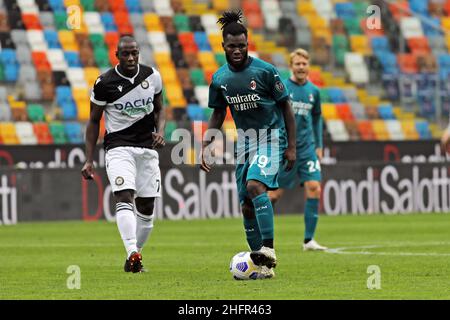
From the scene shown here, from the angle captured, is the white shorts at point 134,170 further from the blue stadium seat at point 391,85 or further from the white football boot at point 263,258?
the blue stadium seat at point 391,85

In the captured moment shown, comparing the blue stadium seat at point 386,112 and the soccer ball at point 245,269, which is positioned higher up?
the blue stadium seat at point 386,112

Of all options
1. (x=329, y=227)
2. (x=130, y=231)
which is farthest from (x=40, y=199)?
(x=130, y=231)

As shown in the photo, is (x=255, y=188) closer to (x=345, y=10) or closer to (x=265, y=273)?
(x=265, y=273)

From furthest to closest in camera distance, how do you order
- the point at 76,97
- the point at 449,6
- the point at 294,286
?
the point at 449,6 → the point at 76,97 → the point at 294,286

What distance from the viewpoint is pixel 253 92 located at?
1073 centimetres

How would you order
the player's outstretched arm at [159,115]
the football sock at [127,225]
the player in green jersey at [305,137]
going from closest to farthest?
the football sock at [127,225] < the player's outstretched arm at [159,115] < the player in green jersey at [305,137]

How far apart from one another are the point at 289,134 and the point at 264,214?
74cm

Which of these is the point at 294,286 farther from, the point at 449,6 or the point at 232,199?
the point at 449,6

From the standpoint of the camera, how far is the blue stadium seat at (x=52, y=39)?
2792cm

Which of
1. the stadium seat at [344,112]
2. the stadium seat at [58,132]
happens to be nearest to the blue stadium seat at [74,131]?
the stadium seat at [58,132]

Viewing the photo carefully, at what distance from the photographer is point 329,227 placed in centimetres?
2033

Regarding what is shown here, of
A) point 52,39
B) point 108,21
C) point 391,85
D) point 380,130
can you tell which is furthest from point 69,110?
point 391,85

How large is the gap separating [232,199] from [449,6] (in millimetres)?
12619

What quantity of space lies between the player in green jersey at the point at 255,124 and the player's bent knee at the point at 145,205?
1041 millimetres
